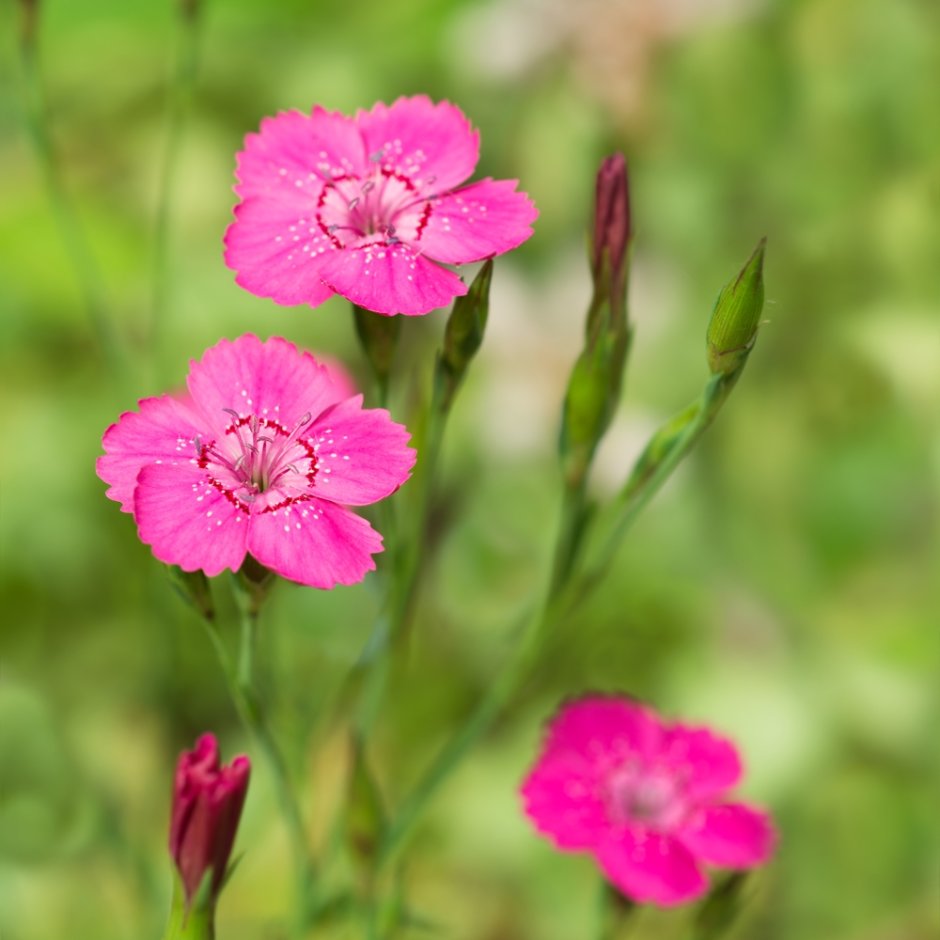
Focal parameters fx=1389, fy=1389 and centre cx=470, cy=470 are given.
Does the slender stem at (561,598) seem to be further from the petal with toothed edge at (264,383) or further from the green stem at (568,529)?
the petal with toothed edge at (264,383)

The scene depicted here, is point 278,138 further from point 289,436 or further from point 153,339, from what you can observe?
point 153,339

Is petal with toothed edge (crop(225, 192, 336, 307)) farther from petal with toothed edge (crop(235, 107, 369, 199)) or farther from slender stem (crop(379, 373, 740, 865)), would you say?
slender stem (crop(379, 373, 740, 865))

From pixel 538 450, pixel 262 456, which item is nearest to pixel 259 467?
pixel 262 456

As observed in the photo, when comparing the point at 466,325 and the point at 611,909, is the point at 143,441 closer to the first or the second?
the point at 466,325

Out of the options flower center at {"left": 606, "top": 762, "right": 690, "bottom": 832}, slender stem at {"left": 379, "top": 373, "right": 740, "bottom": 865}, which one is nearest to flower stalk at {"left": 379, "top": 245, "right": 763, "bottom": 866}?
slender stem at {"left": 379, "top": 373, "right": 740, "bottom": 865}

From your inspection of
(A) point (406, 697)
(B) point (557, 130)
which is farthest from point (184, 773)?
(B) point (557, 130)

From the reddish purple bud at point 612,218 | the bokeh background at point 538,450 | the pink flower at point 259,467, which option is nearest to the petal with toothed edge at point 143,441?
the pink flower at point 259,467

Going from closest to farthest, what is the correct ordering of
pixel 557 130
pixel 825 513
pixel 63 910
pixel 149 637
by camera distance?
pixel 63 910
pixel 149 637
pixel 825 513
pixel 557 130
